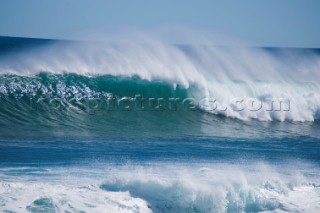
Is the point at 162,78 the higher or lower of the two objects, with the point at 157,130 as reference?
higher

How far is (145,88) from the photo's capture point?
14.0 meters

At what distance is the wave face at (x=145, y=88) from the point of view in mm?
11156

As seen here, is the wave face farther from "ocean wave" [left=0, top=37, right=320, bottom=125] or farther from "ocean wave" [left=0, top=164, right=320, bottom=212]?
"ocean wave" [left=0, top=164, right=320, bottom=212]

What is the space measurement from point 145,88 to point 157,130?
154 inches

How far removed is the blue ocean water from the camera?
557 cm

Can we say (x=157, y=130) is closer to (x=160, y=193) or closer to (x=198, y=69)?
(x=160, y=193)

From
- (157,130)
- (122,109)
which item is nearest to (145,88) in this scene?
(122,109)

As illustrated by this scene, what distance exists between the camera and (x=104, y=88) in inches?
523

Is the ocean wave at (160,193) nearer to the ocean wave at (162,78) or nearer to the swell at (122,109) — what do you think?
the swell at (122,109)

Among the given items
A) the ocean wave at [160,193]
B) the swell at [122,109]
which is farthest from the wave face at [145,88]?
the ocean wave at [160,193]

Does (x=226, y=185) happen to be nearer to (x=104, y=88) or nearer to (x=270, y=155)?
(x=270, y=155)

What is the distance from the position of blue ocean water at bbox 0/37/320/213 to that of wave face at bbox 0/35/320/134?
5 cm

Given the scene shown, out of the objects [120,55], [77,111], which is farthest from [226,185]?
[120,55]

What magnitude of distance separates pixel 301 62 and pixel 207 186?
1734 cm
